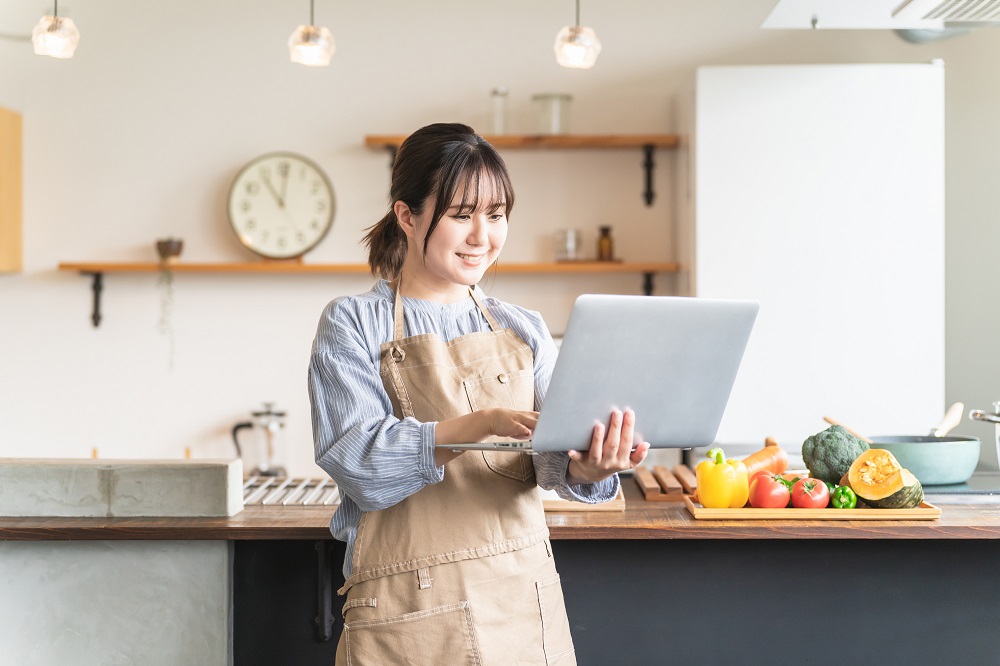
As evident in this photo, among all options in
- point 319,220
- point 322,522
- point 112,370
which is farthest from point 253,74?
point 322,522

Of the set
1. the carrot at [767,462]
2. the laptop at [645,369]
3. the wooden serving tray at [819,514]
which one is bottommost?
the wooden serving tray at [819,514]

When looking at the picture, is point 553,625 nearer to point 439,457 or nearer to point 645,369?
point 439,457

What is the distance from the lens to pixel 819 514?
1873 mm

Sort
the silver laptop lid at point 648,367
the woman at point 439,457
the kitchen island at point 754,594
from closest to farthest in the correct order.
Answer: the silver laptop lid at point 648,367, the woman at point 439,457, the kitchen island at point 754,594

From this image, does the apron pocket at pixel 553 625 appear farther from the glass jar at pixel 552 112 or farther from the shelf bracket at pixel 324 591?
the glass jar at pixel 552 112

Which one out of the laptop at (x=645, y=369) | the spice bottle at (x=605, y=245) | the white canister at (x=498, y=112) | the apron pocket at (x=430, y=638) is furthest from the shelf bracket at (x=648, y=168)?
the apron pocket at (x=430, y=638)

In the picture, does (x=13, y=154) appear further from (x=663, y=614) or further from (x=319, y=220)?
(x=663, y=614)

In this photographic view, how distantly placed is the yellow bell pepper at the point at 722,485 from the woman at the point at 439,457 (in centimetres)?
41

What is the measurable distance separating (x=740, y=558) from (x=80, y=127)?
3.13m

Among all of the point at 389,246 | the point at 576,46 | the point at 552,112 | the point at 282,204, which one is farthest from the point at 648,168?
the point at 389,246

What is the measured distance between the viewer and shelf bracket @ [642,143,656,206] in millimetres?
3717

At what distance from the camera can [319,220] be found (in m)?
3.78

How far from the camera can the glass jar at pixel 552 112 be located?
365cm

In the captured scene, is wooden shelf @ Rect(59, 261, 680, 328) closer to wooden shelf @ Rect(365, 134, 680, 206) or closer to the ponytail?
wooden shelf @ Rect(365, 134, 680, 206)
